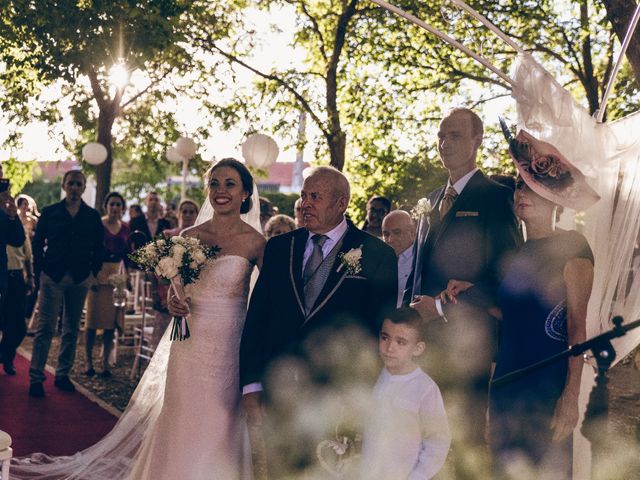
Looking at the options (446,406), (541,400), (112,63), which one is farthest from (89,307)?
(541,400)

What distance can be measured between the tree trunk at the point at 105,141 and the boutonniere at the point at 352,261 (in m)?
14.6

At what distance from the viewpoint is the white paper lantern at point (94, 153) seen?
16.9m

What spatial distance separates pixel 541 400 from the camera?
3.86 metres

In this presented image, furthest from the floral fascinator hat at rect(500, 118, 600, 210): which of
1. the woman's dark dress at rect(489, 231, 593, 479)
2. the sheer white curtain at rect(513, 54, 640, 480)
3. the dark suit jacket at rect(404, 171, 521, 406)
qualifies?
the sheer white curtain at rect(513, 54, 640, 480)

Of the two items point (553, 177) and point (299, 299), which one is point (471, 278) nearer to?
point (553, 177)

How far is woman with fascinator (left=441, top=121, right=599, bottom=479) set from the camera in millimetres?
3775

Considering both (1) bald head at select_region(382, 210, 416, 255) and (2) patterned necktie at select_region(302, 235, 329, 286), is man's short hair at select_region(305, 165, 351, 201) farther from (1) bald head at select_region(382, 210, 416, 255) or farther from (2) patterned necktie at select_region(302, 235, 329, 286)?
(1) bald head at select_region(382, 210, 416, 255)

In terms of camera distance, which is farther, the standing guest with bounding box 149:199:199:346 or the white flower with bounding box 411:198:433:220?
the standing guest with bounding box 149:199:199:346

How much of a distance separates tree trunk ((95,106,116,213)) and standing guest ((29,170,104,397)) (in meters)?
8.81

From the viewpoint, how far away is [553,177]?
403 centimetres

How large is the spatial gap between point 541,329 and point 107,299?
734 cm

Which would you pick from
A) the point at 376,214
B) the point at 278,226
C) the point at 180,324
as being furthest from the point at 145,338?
the point at 180,324

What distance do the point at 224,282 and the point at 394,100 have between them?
11.8 metres

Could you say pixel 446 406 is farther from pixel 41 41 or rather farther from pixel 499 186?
pixel 41 41
